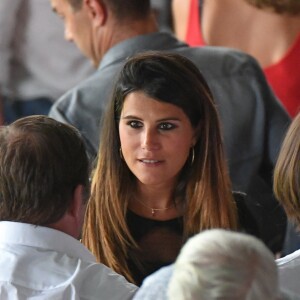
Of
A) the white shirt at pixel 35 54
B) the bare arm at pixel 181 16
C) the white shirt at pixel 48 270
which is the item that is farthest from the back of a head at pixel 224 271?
the white shirt at pixel 35 54

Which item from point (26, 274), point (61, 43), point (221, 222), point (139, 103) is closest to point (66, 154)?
point (26, 274)

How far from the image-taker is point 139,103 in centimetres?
251

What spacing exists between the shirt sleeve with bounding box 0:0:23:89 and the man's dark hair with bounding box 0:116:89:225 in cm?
190

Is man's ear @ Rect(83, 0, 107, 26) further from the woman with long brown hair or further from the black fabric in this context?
the black fabric

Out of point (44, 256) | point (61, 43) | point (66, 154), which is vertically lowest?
point (61, 43)

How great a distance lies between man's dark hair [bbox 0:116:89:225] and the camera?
6.84 feet

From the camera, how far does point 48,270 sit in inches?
79.4

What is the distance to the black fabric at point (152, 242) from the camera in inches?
99.3

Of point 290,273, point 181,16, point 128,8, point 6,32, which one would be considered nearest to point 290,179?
point 290,273

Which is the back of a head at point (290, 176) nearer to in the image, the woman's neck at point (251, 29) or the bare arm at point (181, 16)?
the woman's neck at point (251, 29)

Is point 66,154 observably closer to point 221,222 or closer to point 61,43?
point 221,222

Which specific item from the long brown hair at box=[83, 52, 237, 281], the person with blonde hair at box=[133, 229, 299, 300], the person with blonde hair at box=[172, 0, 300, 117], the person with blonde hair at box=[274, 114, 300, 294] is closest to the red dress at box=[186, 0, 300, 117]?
the person with blonde hair at box=[172, 0, 300, 117]

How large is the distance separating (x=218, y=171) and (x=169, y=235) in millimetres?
201

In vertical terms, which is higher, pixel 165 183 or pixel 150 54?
pixel 150 54
